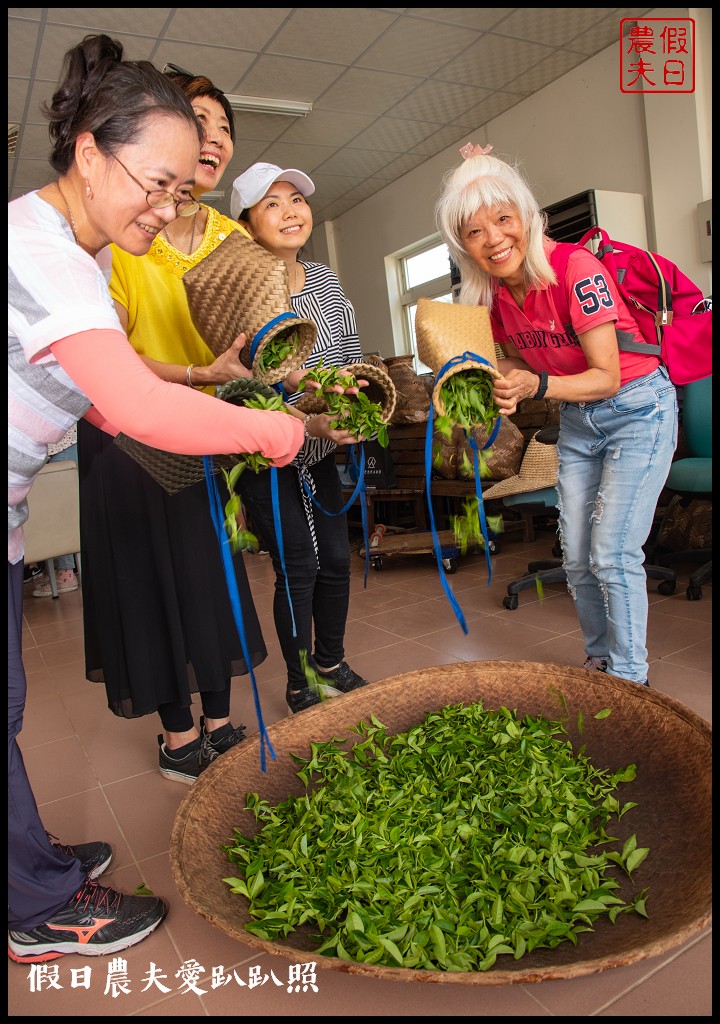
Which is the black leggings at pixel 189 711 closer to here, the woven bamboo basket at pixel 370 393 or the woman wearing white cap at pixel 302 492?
the woman wearing white cap at pixel 302 492

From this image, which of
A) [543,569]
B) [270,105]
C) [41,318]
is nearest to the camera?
[41,318]

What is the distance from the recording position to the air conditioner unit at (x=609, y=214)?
172 inches

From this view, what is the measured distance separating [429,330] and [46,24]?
12.5 ft

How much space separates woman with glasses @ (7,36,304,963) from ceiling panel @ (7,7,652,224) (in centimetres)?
356

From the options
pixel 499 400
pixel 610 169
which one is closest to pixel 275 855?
pixel 499 400

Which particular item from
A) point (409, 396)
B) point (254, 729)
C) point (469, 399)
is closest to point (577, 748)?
point (469, 399)

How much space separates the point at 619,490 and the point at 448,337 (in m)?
0.65

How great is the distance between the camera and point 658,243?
4.40 m

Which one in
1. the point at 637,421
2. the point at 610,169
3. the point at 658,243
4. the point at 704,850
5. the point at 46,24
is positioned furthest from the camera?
the point at 610,169

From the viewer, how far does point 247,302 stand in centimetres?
138

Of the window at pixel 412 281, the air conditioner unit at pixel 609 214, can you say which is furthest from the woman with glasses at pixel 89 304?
the window at pixel 412 281

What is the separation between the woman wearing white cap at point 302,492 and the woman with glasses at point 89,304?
67cm

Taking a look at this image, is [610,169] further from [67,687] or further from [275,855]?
[275,855]

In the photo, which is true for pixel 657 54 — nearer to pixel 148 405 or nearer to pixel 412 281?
pixel 412 281
